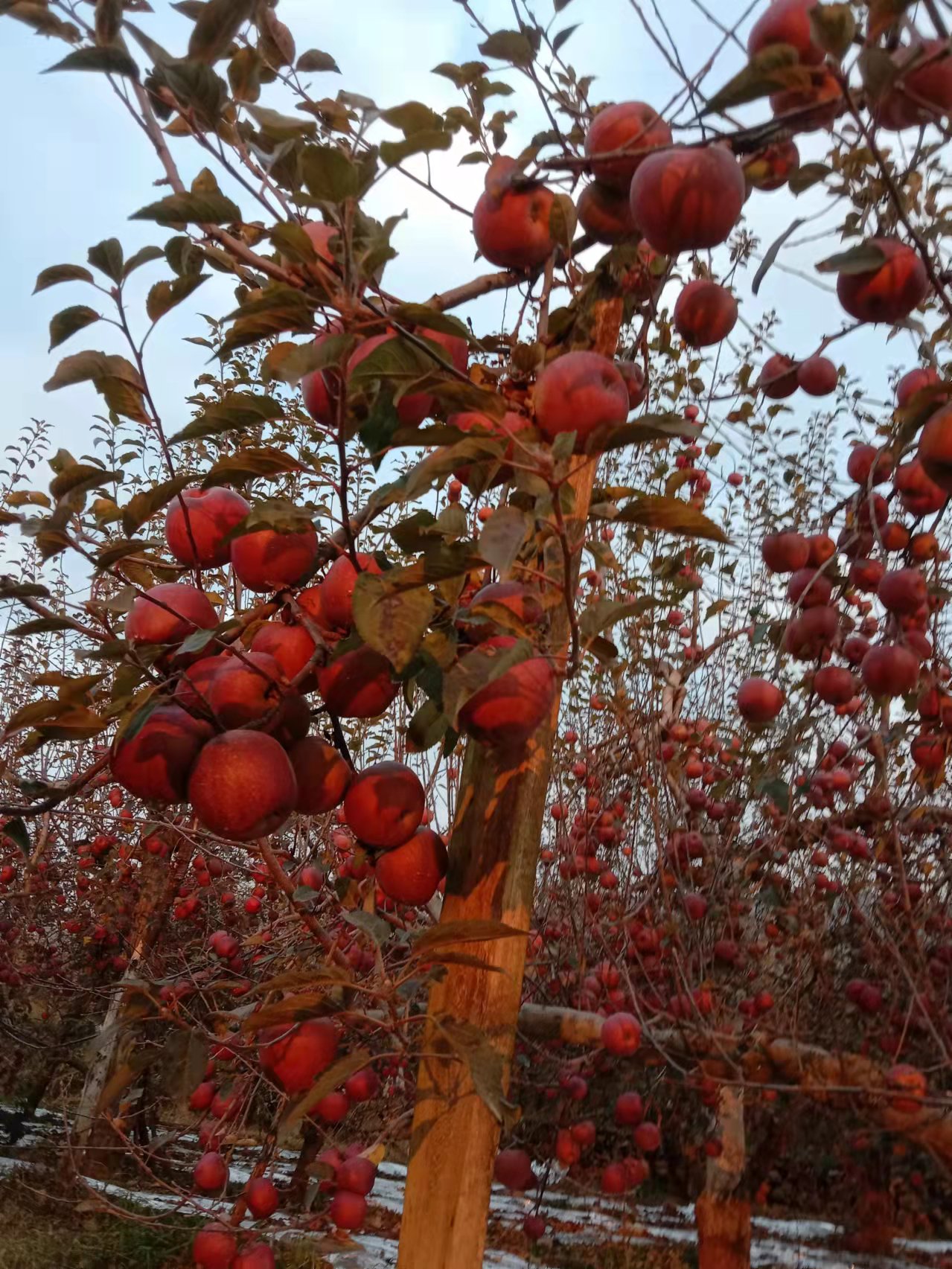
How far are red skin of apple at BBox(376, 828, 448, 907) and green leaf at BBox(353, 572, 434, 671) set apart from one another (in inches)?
9.5

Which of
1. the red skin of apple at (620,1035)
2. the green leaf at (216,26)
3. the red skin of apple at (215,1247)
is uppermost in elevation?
the green leaf at (216,26)

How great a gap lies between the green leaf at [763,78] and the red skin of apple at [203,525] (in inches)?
22.3

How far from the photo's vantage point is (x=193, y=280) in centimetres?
89

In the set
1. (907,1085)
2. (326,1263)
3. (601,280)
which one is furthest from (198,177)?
(326,1263)

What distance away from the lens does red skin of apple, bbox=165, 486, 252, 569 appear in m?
0.94

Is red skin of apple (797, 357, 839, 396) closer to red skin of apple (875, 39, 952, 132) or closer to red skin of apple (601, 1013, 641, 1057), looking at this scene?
red skin of apple (875, 39, 952, 132)

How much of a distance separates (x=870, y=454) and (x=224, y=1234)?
1832 millimetres

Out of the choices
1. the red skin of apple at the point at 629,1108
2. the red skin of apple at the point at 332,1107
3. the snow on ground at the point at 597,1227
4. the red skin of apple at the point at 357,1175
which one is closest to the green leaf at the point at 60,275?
the red skin of apple at the point at 332,1107

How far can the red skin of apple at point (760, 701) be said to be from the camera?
1618 millimetres

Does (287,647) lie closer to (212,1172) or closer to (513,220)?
(513,220)

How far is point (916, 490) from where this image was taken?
1.31 metres

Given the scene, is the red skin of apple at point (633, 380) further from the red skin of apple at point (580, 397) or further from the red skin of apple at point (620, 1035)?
the red skin of apple at point (620, 1035)

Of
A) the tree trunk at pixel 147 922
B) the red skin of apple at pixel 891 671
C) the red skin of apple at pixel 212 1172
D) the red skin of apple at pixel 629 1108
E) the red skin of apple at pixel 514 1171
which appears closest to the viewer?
the red skin of apple at pixel 891 671

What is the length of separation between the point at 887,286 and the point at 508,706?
0.55m
